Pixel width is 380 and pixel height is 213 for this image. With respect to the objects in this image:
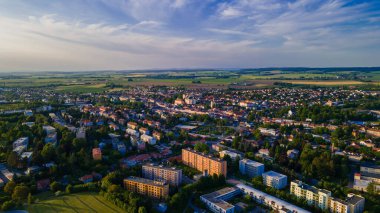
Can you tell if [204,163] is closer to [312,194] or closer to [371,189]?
[312,194]

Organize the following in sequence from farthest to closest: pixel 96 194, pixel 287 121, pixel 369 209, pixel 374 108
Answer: pixel 374 108 → pixel 287 121 → pixel 96 194 → pixel 369 209

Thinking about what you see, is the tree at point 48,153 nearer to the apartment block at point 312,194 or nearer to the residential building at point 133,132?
the residential building at point 133,132

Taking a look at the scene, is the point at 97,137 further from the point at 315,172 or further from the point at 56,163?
the point at 315,172

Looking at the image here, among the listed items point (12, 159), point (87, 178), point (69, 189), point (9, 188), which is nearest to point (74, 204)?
point (69, 189)

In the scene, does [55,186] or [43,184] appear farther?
[43,184]

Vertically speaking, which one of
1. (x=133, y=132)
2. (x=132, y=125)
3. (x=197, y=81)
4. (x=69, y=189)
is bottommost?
(x=69, y=189)

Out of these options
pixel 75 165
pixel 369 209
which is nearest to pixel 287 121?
pixel 369 209

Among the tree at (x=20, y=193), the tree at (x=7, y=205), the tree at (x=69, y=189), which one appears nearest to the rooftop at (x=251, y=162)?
the tree at (x=69, y=189)
